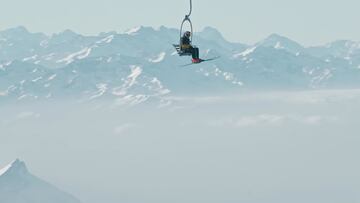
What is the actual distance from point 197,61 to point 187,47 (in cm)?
272

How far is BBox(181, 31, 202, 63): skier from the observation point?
225ft

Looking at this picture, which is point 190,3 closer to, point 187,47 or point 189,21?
point 189,21

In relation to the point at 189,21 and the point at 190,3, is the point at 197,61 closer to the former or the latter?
the point at 189,21

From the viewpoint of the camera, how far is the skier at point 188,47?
68650mm

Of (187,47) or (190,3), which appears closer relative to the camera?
(190,3)

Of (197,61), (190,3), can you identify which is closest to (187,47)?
(197,61)

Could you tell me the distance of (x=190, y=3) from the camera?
59.3 meters

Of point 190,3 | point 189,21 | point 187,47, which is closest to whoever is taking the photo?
point 190,3

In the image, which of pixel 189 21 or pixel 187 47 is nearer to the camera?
pixel 189 21

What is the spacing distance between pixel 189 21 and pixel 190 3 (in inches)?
217

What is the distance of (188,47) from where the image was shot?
69875 millimetres

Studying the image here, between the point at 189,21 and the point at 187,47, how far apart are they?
5.31 meters

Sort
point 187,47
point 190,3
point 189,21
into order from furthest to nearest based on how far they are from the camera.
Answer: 1. point 187,47
2. point 189,21
3. point 190,3

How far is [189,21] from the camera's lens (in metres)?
64.8
